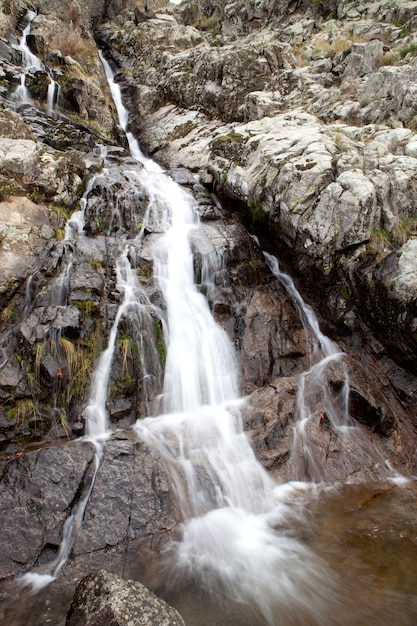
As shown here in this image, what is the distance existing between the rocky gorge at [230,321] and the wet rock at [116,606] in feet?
0.11

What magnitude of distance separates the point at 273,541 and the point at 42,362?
496cm

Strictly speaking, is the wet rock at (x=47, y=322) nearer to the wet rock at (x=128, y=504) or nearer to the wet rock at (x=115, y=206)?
the wet rock at (x=128, y=504)

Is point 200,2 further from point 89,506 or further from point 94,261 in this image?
point 89,506

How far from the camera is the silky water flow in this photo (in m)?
4.36

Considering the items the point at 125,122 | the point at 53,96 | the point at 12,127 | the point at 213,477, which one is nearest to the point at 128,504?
the point at 213,477

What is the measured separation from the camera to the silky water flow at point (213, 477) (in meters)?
4.36

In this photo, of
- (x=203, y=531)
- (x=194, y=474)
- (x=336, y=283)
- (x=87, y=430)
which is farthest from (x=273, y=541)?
(x=336, y=283)

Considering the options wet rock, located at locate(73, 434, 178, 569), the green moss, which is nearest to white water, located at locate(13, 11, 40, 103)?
the green moss

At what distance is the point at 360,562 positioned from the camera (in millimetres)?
4715

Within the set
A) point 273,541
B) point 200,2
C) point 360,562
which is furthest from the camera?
point 200,2

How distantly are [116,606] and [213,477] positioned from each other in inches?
115

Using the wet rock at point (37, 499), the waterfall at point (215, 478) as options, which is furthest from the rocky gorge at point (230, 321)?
the waterfall at point (215, 478)

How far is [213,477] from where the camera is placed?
6.31m

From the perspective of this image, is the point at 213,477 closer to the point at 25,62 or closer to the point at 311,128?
the point at 311,128
